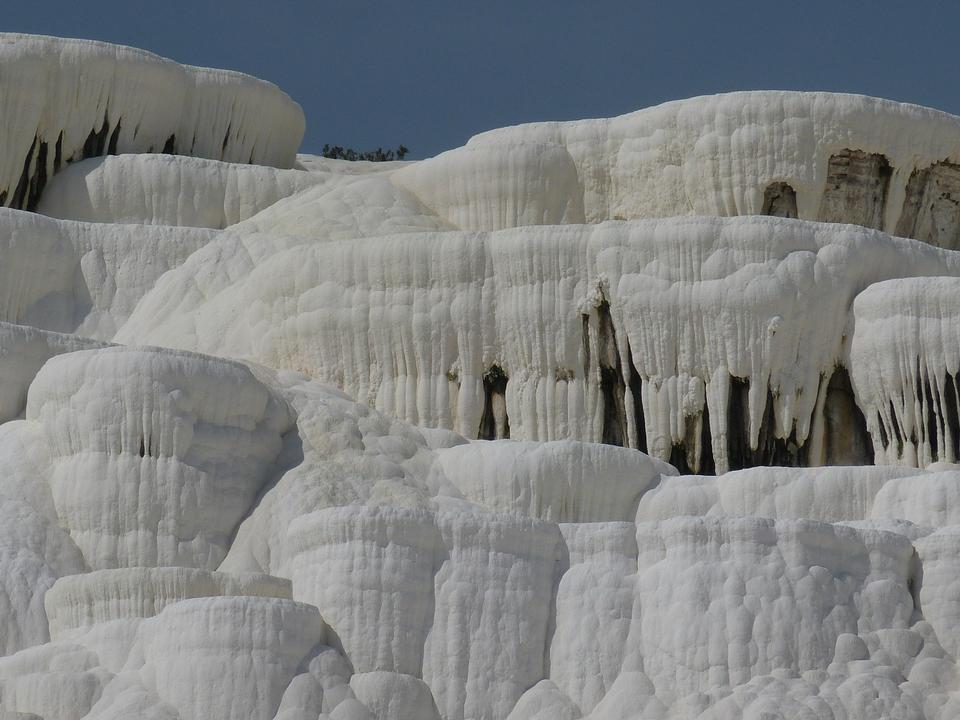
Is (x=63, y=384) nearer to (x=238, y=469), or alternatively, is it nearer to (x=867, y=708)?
(x=238, y=469)

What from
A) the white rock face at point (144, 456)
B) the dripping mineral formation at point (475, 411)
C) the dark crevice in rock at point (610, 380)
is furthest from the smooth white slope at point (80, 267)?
the white rock face at point (144, 456)

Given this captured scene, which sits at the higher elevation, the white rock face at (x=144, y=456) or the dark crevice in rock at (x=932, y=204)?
the dark crevice in rock at (x=932, y=204)

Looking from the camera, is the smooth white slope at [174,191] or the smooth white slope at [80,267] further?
the smooth white slope at [174,191]

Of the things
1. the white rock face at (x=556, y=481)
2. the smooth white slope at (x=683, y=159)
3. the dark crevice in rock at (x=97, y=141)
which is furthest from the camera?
the dark crevice in rock at (x=97, y=141)

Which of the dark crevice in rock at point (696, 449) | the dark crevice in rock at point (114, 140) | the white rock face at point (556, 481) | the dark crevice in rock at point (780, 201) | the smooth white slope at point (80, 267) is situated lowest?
the white rock face at point (556, 481)

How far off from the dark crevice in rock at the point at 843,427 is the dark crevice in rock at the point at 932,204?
5237 millimetres

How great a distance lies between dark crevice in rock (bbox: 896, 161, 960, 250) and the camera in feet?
107

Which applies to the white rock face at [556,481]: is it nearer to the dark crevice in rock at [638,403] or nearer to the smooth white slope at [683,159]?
the dark crevice in rock at [638,403]

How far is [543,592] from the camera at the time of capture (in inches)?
824

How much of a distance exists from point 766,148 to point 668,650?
39.7ft

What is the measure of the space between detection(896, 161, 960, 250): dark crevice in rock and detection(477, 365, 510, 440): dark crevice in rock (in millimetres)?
7164

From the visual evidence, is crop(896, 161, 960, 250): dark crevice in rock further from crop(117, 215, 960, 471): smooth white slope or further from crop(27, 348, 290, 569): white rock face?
crop(27, 348, 290, 569): white rock face

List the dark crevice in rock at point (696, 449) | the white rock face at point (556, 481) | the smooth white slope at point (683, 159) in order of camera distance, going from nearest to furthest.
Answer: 1. the white rock face at point (556, 481)
2. the dark crevice in rock at point (696, 449)
3. the smooth white slope at point (683, 159)

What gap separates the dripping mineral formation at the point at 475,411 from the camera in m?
20.4
